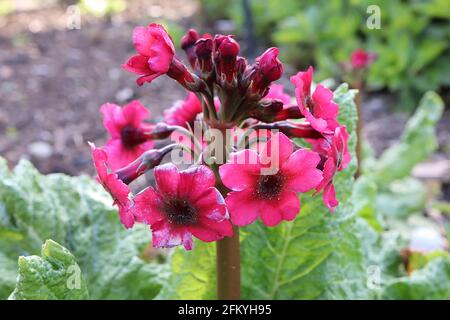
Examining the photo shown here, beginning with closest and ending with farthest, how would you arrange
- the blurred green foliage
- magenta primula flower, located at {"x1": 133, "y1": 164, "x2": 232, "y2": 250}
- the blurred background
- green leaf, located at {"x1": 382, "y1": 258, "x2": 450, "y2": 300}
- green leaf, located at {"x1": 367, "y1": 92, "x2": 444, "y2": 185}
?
1. magenta primula flower, located at {"x1": 133, "y1": 164, "x2": 232, "y2": 250}
2. green leaf, located at {"x1": 382, "y1": 258, "x2": 450, "y2": 300}
3. green leaf, located at {"x1": 367, "y1": 92, "x2": 444, "y2": 185}
4. the blurred background
5. the blurred green foliage

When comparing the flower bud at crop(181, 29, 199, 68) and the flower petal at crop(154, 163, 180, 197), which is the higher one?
the flower bud at crop(181, 29, 199, 68)

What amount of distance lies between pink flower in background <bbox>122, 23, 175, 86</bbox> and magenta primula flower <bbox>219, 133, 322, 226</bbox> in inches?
7.8

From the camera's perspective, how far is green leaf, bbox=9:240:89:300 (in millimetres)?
1288

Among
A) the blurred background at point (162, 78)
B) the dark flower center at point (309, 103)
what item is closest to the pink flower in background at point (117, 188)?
the dark flower center at point (309, 103)

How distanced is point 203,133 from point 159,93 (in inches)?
123

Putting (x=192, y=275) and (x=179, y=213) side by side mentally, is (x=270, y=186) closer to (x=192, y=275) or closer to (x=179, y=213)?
(x=179, y=213)

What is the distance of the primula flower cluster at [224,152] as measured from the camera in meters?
1.11

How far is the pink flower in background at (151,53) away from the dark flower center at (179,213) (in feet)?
0.71

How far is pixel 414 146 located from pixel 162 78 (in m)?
2.12

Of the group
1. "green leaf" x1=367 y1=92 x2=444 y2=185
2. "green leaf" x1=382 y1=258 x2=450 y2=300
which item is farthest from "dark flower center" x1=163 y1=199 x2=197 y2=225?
"green leaf" x1=367 y1=92 x2=444 y2=185

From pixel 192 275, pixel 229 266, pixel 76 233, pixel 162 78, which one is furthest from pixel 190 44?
pixel 162 78

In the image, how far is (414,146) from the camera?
299 cm

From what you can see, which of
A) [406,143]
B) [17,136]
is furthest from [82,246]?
[17,136]

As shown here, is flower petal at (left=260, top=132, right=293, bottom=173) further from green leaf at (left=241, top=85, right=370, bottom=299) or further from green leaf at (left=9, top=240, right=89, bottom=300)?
green leaf at (left=241, top=85, right=370, bottom=299)
